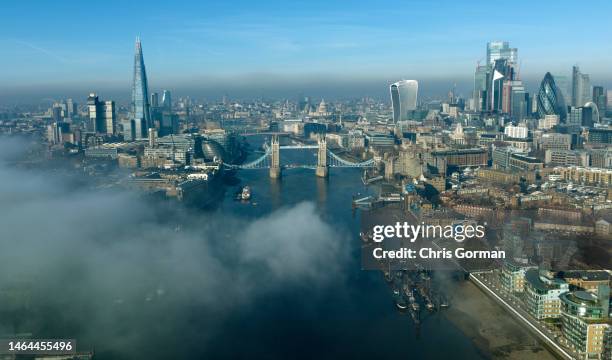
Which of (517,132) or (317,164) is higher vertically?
(517,132)

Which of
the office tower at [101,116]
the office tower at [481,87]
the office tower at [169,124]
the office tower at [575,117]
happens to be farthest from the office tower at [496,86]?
the office tower at [101,116]

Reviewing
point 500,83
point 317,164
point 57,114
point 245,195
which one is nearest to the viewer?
point 245,195

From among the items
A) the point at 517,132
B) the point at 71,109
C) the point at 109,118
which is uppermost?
the point at 71,109

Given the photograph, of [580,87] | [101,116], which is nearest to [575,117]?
[580,87]

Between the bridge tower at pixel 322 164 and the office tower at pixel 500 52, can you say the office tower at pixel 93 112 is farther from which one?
the office tower at pixel 500 52

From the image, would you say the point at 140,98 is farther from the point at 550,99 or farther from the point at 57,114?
the point at 550,99

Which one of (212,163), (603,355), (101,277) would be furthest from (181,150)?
(603,355)

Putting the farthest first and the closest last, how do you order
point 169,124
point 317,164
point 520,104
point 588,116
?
point 520,104 < point 169,124 < point 588,116 < point 317,164
